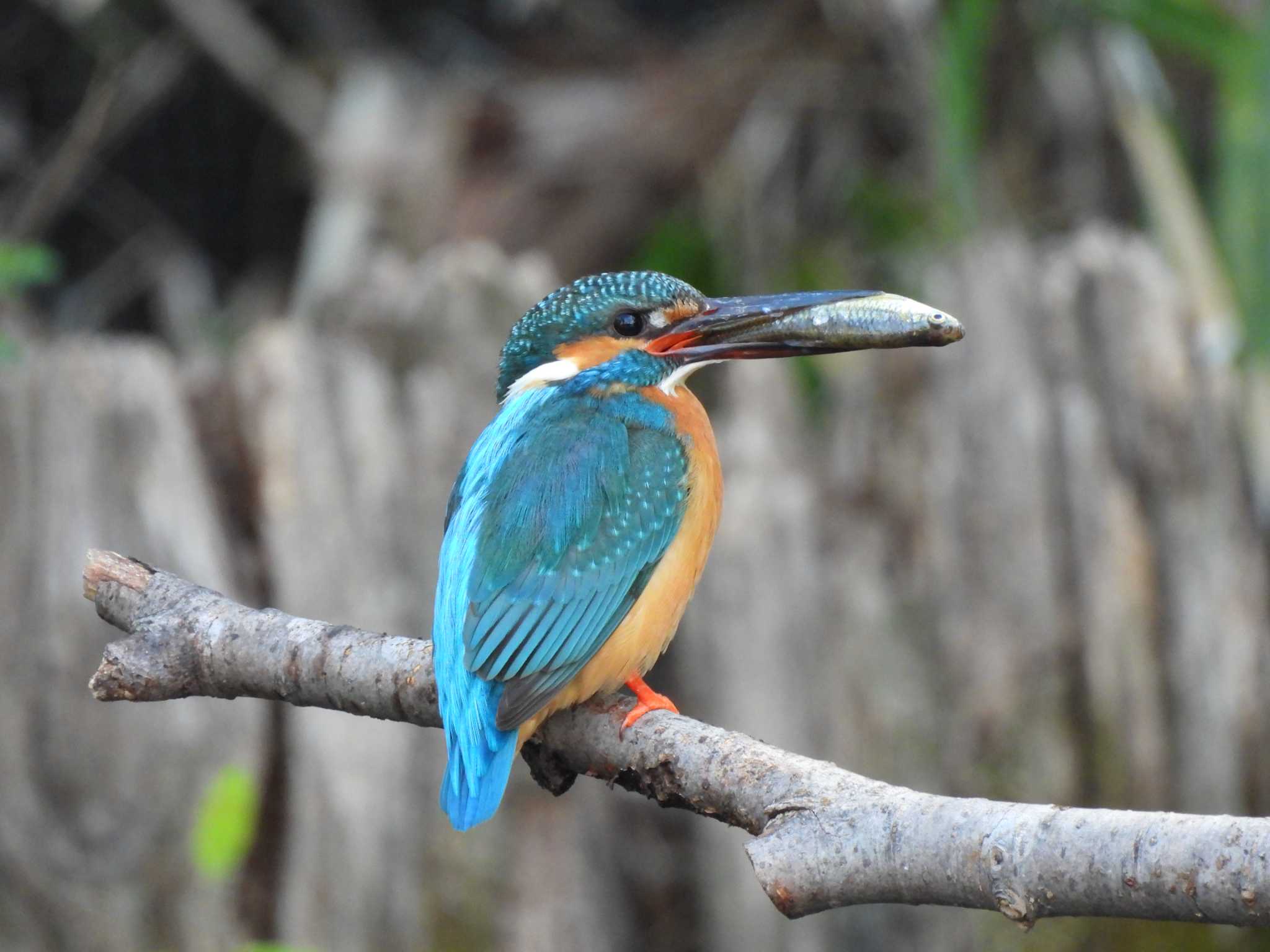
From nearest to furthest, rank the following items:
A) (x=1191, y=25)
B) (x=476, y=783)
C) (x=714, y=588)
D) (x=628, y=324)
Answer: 1. (x=476, y=783)
2. (x=628, y=324)
3. (x=714, y=588)
4. (x=1191, y=25)

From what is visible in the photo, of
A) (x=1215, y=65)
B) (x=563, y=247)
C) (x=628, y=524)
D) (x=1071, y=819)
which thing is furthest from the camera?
(x=563, y=247)

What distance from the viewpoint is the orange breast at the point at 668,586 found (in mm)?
2254

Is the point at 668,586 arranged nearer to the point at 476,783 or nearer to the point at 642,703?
the point at 642,703

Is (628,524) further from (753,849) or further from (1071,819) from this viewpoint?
(1071,819)

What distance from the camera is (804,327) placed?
93.5 inches

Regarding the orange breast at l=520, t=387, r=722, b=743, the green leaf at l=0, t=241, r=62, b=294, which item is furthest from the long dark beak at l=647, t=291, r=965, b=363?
the green leaf at l=0, t=241, r=62, b=294

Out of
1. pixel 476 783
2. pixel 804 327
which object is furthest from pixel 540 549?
pixel 804 327

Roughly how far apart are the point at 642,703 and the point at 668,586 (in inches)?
11.8

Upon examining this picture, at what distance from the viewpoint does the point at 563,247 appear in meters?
5.37

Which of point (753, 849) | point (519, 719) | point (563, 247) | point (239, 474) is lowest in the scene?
point (753, 849)

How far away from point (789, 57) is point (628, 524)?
11.4ft

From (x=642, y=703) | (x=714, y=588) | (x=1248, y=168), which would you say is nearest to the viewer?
(x=642, y=703)

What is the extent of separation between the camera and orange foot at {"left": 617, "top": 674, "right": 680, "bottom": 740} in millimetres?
2045

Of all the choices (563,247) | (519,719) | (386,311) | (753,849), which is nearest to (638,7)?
(563,247)
